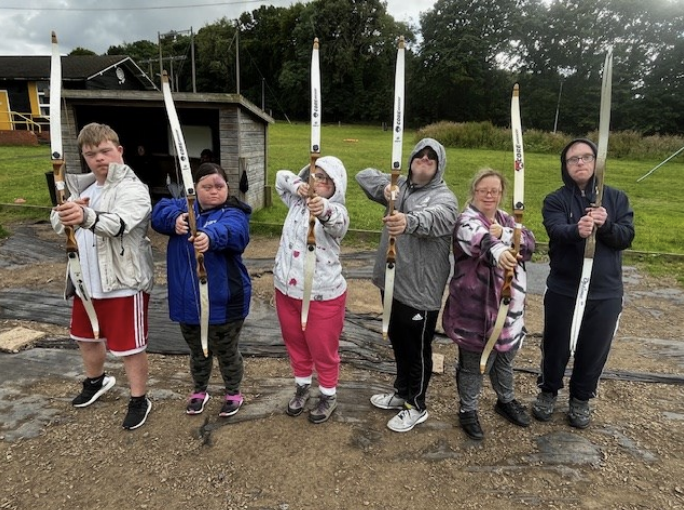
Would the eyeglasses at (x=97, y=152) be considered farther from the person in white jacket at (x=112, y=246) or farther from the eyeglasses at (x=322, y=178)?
the eyeglasses at (x=322, y=178)

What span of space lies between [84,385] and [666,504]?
3.74m

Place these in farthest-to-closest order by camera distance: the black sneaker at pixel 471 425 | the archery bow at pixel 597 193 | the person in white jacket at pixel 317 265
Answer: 1. the black sneaker at pixel 471 425
2. the person in white jacket at pixel 317 265
3. the archery bow at pixel 597 193

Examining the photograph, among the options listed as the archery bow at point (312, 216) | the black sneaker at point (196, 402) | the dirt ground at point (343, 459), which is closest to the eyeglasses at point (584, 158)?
the archery bow at point (312, 216)

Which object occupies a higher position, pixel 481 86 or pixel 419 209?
pixel 481 86

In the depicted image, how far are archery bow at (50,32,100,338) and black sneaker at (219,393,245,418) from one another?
1.01m

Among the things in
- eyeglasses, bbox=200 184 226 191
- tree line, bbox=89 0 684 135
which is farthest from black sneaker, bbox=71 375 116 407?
tree line, bbox=89 0 684 135

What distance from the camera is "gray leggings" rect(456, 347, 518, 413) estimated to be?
2887 mm

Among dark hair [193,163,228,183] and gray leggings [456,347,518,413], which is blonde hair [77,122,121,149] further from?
gray leggings [456,347,518,413]

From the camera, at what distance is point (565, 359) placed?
3.03 meters

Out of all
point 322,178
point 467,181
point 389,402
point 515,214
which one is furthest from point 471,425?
point 467,181

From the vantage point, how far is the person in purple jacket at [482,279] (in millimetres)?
2617

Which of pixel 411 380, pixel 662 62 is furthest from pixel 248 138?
pixel 662 62

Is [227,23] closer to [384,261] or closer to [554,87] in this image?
[554,87]

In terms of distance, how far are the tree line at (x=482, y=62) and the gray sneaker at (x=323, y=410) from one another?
139 ft
